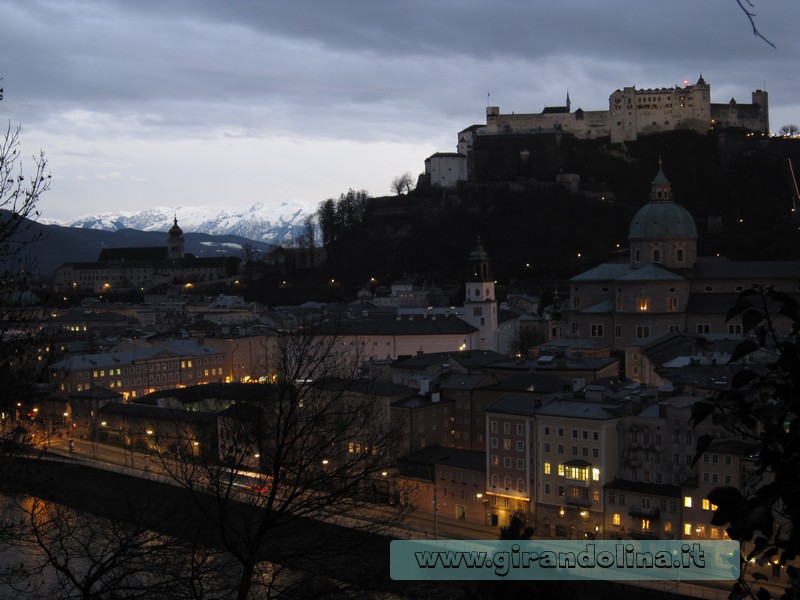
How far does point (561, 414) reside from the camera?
19109 mm

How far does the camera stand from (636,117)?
62.4 m

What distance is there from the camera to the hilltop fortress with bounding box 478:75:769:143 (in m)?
62.2

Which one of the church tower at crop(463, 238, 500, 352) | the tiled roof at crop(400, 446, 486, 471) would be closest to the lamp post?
the tiled roof at crop(400, 446, 486, 471)

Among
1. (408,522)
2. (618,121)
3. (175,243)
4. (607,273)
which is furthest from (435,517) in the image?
(175,243)

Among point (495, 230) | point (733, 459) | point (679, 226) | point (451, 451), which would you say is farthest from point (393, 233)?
point (733, 459)

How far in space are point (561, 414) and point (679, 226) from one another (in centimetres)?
1807

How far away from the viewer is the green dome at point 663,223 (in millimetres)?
34812

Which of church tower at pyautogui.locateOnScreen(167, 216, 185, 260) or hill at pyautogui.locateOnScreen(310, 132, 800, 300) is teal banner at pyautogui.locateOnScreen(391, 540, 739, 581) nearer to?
hill at pyautogui.locateOnScreen(310, 132, 800, 300)

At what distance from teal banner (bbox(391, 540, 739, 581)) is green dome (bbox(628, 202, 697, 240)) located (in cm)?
1997

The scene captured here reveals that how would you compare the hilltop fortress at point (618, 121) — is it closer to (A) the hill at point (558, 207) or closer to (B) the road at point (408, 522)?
(A) the hill at point (558, 207)

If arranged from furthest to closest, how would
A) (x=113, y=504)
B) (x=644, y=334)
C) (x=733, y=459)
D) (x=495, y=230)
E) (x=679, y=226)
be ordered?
(x=495, y=230), (x=679, y=226), (x=644, y=334), (x=113, y=504), (x=733, y=459)

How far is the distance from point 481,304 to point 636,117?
31.6 m

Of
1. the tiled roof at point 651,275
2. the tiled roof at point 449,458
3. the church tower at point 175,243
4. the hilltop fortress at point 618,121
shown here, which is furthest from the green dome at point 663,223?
the church tower at point 175,243

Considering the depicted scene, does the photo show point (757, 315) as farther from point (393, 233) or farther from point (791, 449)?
point (393, 233)
